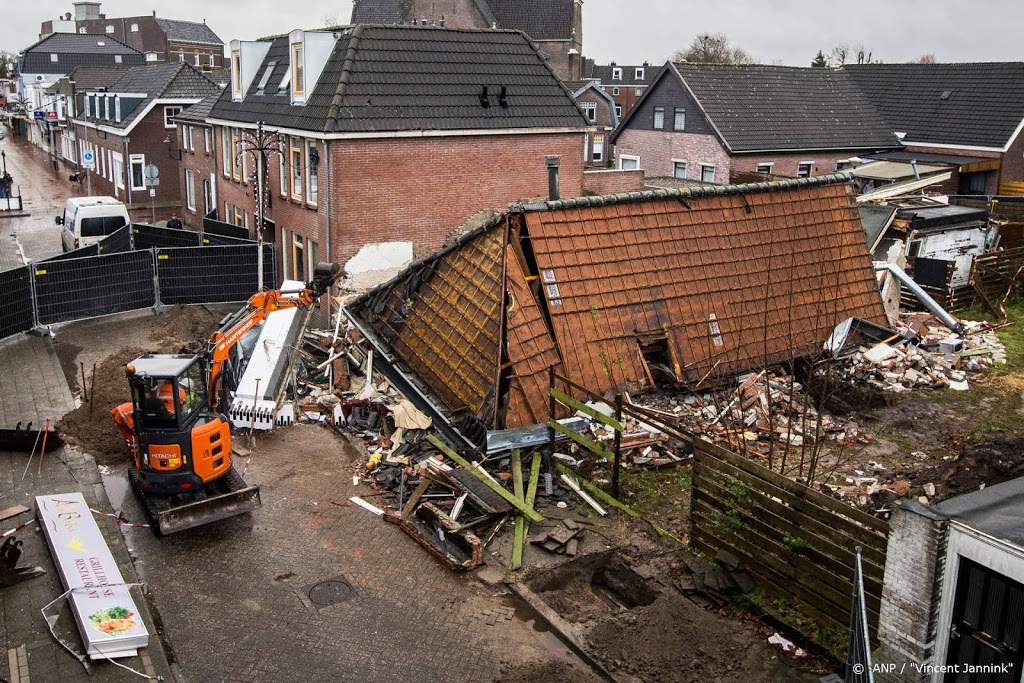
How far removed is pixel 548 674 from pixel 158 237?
2384cm

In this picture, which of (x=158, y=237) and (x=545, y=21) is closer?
(x=158, y=237)

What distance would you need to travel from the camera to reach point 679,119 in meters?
38.8

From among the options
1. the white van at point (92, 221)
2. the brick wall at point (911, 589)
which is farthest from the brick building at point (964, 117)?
the brick wall at point (911, 589)

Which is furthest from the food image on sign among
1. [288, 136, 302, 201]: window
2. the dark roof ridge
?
[288, 136, 302, 201]: window

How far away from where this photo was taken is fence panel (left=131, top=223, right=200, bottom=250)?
28.4m

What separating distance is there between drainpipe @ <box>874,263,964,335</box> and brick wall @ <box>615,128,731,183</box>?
15.1m

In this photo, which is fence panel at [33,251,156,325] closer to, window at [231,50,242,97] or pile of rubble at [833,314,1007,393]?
window at [231,50,242,97]

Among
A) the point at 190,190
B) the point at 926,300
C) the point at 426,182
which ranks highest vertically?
the point at 426,182

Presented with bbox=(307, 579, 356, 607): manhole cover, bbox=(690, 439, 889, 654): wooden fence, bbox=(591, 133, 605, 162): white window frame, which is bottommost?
bbox=(307, 579, 356, 607): manhole cover

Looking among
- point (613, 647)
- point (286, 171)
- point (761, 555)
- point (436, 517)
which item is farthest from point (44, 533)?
point (286, 171)

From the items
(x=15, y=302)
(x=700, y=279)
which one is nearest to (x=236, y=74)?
(x=15, y=302)

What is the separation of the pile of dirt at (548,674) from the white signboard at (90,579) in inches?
160

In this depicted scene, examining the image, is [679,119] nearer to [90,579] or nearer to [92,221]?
[92,221]

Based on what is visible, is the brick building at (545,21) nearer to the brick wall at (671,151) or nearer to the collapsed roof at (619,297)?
the brick wall at (671,151)
